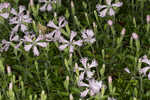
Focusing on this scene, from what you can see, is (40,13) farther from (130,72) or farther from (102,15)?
(130,72)

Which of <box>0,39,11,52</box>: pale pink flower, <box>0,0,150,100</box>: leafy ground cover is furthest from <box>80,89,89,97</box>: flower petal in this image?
<box>0,39,11,52</box>: pale pink flower

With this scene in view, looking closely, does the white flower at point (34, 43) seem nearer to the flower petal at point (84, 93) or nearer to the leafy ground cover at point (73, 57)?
the leafy ground cover at point (73, 57)

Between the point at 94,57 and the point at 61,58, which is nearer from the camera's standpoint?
the point at 94,57

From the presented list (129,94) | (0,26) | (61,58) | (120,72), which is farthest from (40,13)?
(129,94)

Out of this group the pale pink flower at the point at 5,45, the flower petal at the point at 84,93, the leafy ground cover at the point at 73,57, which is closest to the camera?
the flower petal at the point at 84,93

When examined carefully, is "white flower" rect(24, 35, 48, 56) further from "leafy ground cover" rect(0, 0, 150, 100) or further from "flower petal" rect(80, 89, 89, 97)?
"flower petal" rect(80, 89, 89, 97)

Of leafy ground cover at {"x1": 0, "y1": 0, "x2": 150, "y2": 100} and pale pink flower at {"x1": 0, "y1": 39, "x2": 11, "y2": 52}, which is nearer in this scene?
leafy ground cover at {"x1": 0, "y1": 0, "x2": 150, "y2": 100}

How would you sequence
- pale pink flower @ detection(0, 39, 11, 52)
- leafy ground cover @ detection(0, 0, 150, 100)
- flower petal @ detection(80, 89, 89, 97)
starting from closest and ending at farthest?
flower petal @ detection(80, 89, 89, 97) → leafy ground cover @ detection(0, 0, 150, 100) → pale pink flower @ detection(0, 39, 11, 52)

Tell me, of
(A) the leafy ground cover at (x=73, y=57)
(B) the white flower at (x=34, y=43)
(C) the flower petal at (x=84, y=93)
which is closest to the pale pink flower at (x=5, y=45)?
(A) the leafy ground cover at (x=73, y=57)
